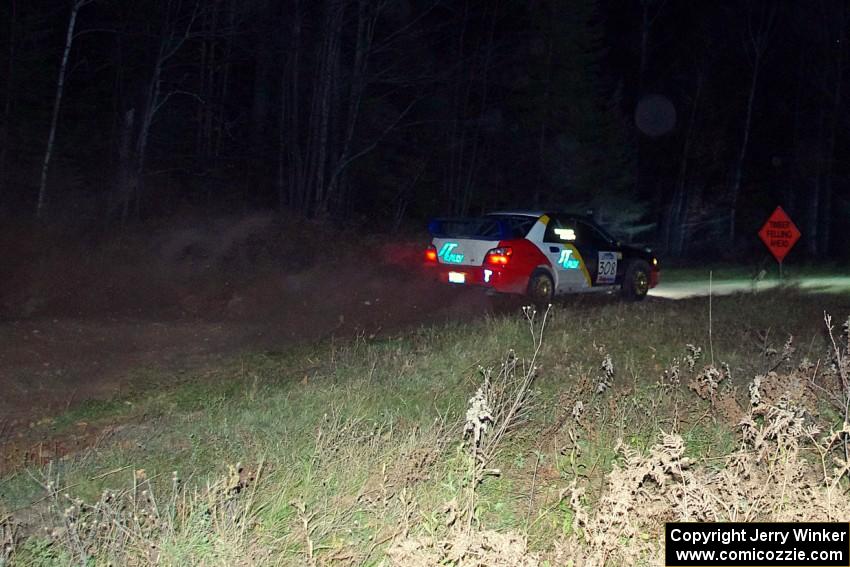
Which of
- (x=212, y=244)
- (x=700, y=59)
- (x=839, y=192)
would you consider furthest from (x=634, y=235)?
(x=212, y=244)

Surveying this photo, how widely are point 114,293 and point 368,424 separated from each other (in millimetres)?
9284

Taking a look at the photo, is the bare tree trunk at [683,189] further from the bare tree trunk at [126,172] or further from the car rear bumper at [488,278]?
the car rear bumper at [488,278]

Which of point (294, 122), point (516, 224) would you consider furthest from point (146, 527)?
point (294, 122)

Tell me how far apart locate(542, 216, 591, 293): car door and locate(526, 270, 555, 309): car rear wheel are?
190 millimetres

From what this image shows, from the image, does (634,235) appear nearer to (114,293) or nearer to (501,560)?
(114,293)

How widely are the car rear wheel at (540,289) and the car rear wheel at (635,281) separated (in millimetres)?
2199

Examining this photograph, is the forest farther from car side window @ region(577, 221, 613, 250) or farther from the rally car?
car side window @ region(577, 221, 613, 250)

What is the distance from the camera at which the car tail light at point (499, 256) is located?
1366 centimetres

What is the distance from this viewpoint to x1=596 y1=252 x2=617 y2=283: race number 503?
51.1 feet

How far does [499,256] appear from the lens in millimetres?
13680

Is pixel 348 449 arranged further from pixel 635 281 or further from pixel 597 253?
pixel 635 281

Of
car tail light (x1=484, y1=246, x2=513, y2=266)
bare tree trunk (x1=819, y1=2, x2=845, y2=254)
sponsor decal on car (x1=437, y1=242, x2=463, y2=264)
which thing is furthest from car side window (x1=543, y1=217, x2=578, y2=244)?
bare tree trunk (x1=819, y1=2, x2=845, y2=254)

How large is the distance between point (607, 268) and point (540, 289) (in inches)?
76.3

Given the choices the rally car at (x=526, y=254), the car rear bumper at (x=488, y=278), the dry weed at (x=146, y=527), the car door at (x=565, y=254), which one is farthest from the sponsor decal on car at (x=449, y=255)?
the dry weed at (x=146, y=527)
